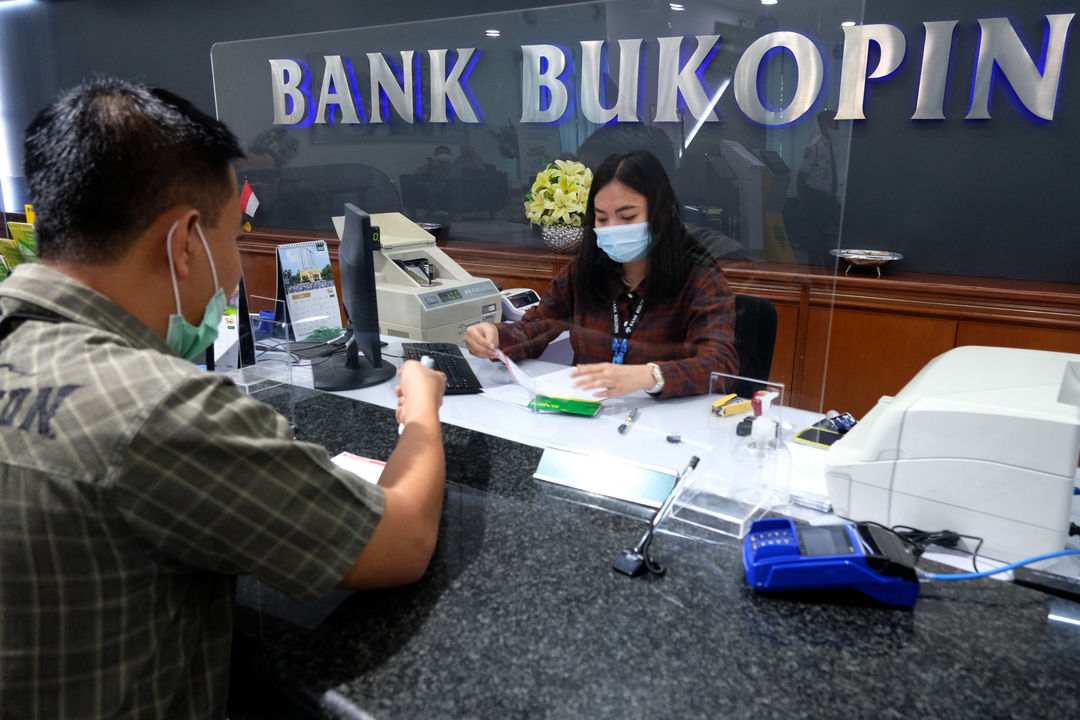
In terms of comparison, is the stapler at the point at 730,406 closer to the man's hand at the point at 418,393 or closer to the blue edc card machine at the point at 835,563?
the blue edc card machine at the point at 835,563

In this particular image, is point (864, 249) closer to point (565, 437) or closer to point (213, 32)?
point (565, 437)

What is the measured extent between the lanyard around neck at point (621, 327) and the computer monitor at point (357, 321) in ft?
2.04

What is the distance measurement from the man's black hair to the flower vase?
1253mm

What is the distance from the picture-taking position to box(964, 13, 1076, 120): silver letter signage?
8.88ft

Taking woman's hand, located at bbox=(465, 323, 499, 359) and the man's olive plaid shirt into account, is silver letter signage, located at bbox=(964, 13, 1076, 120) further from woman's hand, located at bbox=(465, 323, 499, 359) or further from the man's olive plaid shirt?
the man's olive plaid shirt

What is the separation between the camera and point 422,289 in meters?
2.23

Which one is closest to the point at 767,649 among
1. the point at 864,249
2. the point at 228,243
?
the point at 228,243

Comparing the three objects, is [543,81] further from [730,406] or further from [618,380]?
[730,406]

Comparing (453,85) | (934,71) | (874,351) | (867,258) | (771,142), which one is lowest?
(874,351)

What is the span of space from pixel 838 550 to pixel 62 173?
1.08m

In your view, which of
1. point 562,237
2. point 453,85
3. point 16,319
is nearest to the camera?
point 16,319

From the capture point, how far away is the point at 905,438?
3.49 ft

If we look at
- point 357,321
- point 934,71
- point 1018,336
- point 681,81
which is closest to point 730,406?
point 681,81

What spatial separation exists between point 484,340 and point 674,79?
87 centimetres
